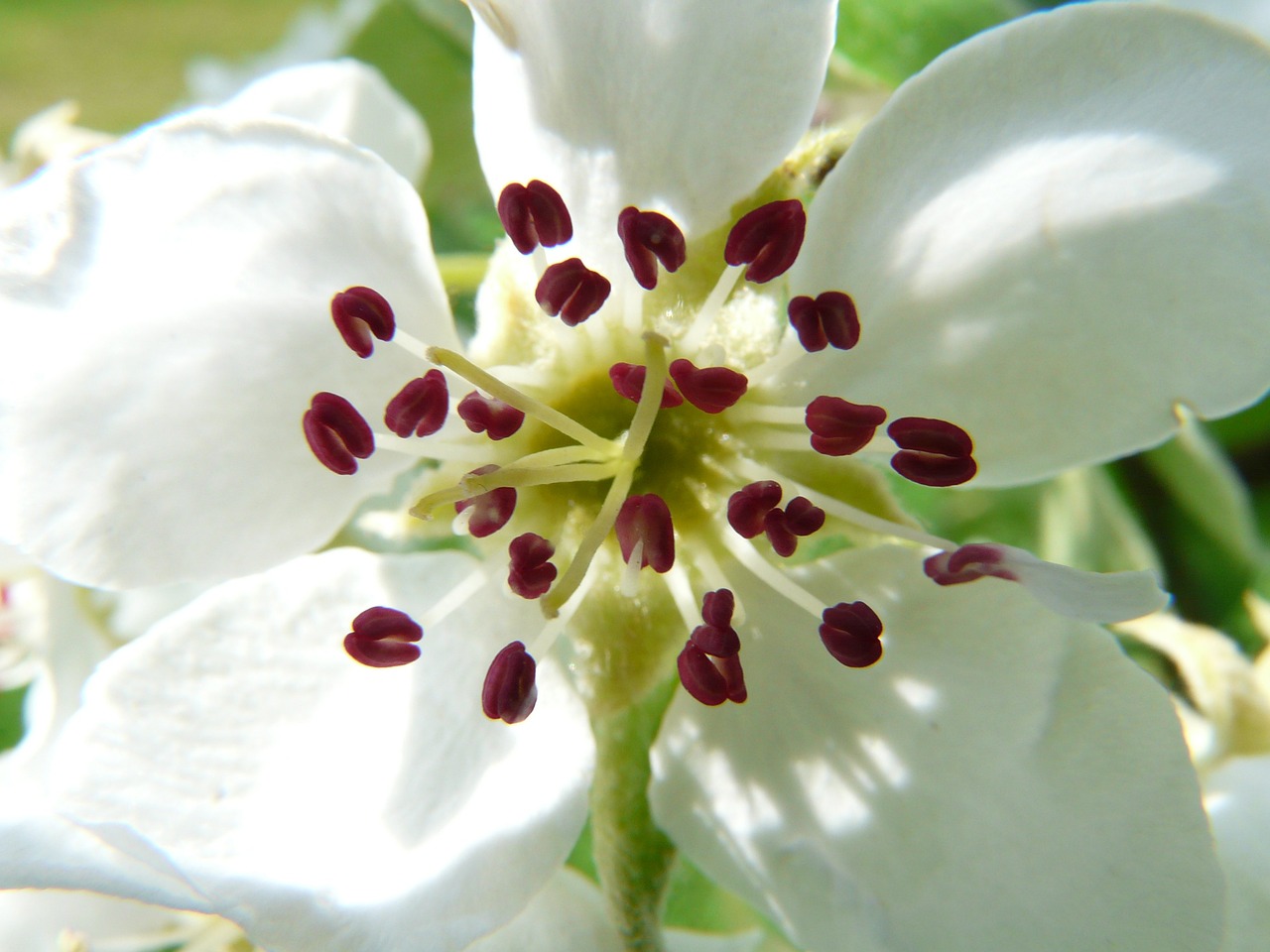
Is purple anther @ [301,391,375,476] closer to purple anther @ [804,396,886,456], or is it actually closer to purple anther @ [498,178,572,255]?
purple anther @ [498,178,572,255]

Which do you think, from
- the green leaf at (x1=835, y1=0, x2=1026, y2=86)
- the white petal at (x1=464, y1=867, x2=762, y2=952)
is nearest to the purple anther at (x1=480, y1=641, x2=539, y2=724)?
the white petal at (x1=464, y1=867, x2=762, y2=952)

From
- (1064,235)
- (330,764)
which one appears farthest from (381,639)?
(1064,235)

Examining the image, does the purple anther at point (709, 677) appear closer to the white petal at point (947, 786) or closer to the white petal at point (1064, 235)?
the white petal at point (947, 786)

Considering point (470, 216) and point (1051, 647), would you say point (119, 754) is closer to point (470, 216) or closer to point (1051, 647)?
point (1051, 647)

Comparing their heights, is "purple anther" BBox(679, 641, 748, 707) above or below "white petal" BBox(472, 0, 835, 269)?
below

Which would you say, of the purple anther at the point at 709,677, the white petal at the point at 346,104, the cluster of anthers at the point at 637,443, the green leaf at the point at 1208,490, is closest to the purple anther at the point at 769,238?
the cluster of anthers at the point at 637,443

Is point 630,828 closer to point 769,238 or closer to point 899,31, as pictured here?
point 769,238

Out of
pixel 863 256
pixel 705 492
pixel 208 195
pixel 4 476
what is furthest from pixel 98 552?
pixel 863 256
